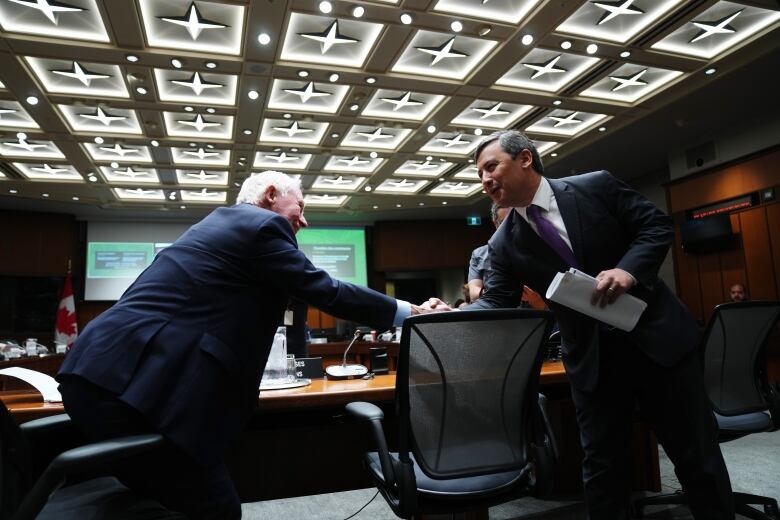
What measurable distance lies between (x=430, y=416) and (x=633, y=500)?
171cm

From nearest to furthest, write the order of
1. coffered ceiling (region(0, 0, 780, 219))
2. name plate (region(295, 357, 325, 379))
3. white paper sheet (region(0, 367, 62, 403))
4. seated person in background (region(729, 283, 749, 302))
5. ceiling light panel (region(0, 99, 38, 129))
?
white paper sheet (region(0, 367, 62, 403))
name plate (region(295, 357, 325, 379))
coffered ceiling (region(0, 0, 780, 219))
ceiling light panel (region(0, 99, 38, 129))
seated person in background (region(729, 283, 749, 302))

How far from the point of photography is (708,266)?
24.3ft

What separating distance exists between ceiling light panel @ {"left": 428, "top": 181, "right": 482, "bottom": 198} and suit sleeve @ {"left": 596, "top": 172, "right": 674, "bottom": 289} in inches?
288

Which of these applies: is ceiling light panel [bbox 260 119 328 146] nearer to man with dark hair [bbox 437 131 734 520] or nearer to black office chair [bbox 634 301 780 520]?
man with dark hair [bbox 437 131 734 520]

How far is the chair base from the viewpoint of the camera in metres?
2.21

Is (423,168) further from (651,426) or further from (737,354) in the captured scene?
(651,426)

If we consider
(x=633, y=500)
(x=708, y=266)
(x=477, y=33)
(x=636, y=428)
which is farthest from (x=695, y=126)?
(x=633, y=500)

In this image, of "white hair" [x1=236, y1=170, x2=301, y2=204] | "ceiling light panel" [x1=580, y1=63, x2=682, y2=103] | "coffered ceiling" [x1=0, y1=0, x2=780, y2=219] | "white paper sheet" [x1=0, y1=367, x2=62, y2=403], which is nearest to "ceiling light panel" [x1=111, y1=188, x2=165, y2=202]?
"coffered ceiling" [x1=0, y1=0, x2=780, y2=219]

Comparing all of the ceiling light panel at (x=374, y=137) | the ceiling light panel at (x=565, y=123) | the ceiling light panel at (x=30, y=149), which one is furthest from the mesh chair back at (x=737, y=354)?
the ceiling light panel at (x=30, y=149)

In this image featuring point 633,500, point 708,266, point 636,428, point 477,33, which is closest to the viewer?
point 633,500

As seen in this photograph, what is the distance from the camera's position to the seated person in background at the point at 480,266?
9.84 feet

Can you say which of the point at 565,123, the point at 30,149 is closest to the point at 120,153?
the point at 30,149

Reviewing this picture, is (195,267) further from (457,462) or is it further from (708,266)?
(708,266)

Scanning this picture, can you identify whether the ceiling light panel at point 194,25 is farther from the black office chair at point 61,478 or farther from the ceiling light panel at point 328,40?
the black office chair at point 61,478
